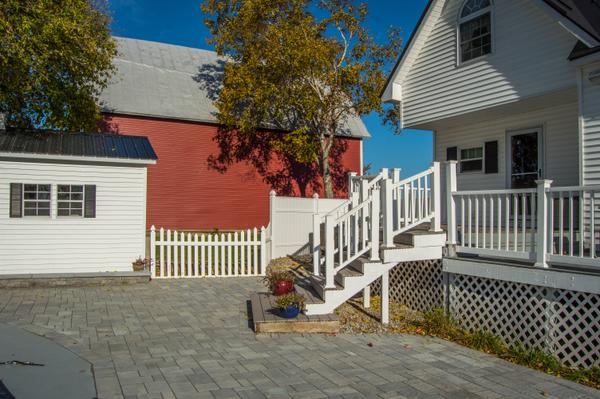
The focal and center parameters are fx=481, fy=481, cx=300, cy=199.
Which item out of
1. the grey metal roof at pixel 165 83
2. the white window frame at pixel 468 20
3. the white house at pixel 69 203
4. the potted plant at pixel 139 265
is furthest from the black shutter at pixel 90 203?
the white window frame at pixel 468 20

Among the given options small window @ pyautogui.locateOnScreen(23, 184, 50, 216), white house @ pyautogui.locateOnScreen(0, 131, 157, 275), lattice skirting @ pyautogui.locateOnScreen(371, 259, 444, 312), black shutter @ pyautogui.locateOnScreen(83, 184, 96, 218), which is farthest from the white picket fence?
lattice skirting @ pyautogui.locateOnScreen(371, 259, 444, 312)

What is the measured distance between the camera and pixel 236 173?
757 inches

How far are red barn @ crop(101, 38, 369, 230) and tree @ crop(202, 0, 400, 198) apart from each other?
97cm

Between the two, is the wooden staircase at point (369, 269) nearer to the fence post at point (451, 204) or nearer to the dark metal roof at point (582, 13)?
the fence post at point (451, 204)

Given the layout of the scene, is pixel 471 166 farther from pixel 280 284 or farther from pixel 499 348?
pixel 280 284

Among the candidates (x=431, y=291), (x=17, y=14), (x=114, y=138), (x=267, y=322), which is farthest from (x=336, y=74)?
(x=267, y=322)

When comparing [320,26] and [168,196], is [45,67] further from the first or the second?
[320,26]

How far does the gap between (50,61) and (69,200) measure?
4.74 m

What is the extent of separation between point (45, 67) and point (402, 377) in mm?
12726

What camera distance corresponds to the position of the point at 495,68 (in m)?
9.62

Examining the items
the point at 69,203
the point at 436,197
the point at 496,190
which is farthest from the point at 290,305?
the point at 69,203

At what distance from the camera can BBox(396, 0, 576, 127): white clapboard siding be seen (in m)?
8.52

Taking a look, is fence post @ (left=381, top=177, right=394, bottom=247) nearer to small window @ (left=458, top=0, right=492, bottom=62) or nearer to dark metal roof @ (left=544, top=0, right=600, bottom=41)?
dark metal roof @ (left=544, top=0, right=600, bottom=41)

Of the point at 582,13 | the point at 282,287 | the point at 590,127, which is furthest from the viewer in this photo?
the point at 582,13
